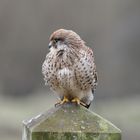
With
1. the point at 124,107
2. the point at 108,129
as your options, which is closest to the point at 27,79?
the point at 124,107

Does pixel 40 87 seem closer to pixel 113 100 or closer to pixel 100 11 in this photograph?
pixel 113 100

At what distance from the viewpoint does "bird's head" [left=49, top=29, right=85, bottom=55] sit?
6.27 meters

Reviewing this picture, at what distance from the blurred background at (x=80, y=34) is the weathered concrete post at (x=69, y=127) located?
525 inches

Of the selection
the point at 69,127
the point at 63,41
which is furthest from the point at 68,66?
the point at 69,127

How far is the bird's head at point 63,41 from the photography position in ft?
20.6

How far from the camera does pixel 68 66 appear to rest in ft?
20.4

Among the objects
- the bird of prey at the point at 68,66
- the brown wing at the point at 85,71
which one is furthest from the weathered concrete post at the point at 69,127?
the brown wing at the point at 85,71

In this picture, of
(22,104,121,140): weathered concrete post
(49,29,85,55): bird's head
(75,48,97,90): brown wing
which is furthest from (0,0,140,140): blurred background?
(22,104,121,140): weathered concrete post

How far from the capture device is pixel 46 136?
184 inches

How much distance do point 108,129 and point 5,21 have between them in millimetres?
19149

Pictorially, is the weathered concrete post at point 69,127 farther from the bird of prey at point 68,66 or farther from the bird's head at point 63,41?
the bird's head at point 63,41

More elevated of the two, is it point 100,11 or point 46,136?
point 100,11

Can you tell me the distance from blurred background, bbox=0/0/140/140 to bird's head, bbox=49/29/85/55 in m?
11.8

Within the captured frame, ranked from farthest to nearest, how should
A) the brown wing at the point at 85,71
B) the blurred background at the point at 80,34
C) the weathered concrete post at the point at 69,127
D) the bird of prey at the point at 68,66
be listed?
1. the blurred background at the point at 80,34
2. the brown wing at the point at 85,71
3. the bird of prey at the point at 68,66
4. the weathered concrete post at the point at 69,127
